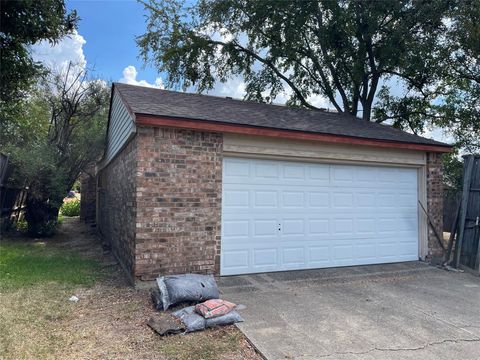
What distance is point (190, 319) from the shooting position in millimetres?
4383

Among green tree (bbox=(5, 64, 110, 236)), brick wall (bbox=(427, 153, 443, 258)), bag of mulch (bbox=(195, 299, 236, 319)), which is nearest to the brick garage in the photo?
brick wall (bbox=(427, 153, 443, 258))

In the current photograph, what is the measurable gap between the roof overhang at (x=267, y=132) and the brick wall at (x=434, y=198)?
342 millimetres

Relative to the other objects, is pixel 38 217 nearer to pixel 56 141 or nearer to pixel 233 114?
pixel 56 141

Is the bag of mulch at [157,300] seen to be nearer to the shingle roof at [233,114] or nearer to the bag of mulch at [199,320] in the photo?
the bag of mulch at [199,320]

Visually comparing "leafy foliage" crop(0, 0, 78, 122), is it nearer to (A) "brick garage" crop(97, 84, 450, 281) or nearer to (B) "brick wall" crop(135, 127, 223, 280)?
(A) "brick garage" crop(97, 84, 450, 281)

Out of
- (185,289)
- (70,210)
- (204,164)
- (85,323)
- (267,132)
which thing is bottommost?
(85,323)

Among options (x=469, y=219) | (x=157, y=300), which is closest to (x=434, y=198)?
(x=469, y=219)

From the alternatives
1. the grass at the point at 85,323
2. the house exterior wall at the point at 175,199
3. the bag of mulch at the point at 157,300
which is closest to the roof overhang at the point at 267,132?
the house exterior wall at the point at 175,199

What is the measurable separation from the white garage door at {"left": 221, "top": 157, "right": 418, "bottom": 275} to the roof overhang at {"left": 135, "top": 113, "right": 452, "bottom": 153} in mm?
590

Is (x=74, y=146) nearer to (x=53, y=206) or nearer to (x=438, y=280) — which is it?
(x=53, y=206)

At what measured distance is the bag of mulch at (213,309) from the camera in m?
4.42

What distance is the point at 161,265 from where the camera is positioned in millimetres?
6035

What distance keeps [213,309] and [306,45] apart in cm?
1353

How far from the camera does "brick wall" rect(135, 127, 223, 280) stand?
5965 mm
